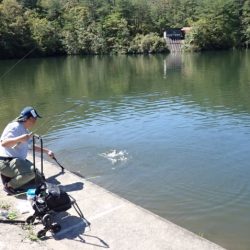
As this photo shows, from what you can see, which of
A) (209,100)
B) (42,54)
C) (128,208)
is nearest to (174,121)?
(209,100)

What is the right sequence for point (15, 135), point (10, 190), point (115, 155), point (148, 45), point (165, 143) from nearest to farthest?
1. point (15, 135)
2. point (10, 190)
3. point (115, 155)
4. point (165, 143)
5. point (148, 45)

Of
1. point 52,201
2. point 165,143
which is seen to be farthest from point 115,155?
point 52,201

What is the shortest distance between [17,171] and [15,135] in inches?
23.2

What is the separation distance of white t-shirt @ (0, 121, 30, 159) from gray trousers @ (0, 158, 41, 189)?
0.12 m

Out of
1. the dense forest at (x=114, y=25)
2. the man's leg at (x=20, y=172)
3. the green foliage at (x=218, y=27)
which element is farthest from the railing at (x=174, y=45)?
the man's leg at (x=20, y=172)

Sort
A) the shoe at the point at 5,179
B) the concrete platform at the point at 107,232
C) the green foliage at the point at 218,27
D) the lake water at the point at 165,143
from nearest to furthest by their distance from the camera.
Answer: the concrete platform at the point at 107,232
the shoe at the point at 5,179
the lake water at the point at 165,143
the green foliage at the point at 218,27

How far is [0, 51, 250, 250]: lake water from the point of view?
805 cm

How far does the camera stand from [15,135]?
667 centimetres

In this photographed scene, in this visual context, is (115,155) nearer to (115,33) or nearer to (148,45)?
(148,45)

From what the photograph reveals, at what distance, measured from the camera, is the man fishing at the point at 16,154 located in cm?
666

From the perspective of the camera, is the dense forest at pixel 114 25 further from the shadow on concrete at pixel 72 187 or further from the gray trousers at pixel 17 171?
the gray trousers at pixel 17 171

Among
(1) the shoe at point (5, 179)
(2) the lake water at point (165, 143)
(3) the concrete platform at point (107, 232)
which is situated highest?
(1) the shoe at point (5, 179)

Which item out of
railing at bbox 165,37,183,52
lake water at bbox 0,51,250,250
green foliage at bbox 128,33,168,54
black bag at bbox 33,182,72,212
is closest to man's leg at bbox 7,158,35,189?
black bag at bbox 33,182,72,212

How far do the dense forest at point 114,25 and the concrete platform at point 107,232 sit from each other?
6036cm
